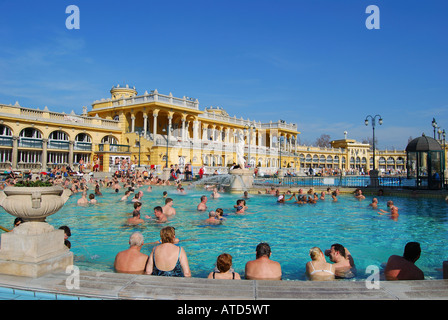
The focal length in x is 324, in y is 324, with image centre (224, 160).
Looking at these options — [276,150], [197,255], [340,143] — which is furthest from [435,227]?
[340,143]

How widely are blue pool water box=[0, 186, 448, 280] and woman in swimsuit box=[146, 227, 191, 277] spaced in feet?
4.45

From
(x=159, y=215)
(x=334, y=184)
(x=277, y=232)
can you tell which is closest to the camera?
(x=277, y=232)

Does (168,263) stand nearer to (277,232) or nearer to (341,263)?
(341,263)

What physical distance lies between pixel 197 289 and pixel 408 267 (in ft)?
11.2

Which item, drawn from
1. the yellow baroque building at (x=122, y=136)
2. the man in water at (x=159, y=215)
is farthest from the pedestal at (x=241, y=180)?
the yellow baroque building at (x=122, y=136)

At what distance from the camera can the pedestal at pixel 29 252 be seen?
4.07 meters

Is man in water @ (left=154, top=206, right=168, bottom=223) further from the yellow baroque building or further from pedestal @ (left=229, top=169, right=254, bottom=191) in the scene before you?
the yellow baroque building

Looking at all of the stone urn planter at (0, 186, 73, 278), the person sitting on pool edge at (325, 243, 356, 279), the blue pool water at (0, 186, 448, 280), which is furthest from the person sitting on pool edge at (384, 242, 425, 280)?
the stone urn planter at (0, 186, 73, 278)

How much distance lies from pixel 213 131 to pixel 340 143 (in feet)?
169

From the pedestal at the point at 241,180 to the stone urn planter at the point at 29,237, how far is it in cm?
1669

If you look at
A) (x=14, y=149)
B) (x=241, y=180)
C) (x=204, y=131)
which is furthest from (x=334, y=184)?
(x=14, y=149)

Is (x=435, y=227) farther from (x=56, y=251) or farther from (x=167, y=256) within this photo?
(x=56, y=251)

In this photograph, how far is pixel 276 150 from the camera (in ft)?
193

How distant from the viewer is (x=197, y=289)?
11.8 ft
